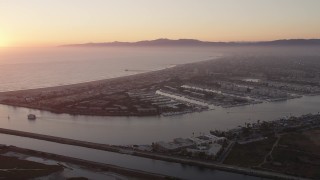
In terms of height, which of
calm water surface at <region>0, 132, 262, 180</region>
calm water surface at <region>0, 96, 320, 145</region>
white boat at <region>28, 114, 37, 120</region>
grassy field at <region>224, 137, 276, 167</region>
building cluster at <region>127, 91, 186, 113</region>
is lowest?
calm water surface at <region>0, 132, 262, 180</region>

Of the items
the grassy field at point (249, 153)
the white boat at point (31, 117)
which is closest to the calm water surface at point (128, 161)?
the grassy field at point (249, 153)

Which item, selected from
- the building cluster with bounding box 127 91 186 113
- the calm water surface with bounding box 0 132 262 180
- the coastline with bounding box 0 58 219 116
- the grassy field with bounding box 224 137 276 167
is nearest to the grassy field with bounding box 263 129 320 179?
the grassy field with bounding box 224 137 276 167

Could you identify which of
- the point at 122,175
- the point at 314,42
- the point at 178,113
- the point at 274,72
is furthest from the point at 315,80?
the point at 314,42

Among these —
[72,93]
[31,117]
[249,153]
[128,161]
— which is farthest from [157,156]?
[72,93]

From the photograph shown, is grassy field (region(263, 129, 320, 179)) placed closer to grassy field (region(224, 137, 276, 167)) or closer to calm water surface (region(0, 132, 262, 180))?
→ grassy field (region(224, 137, 276, 167))

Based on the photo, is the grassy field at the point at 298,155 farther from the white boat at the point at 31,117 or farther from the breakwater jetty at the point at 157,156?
the white boat at the point at 31,117

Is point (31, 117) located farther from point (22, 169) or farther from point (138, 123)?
point (22, 169)

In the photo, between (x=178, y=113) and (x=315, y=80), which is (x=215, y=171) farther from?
(x=315, y=80)
